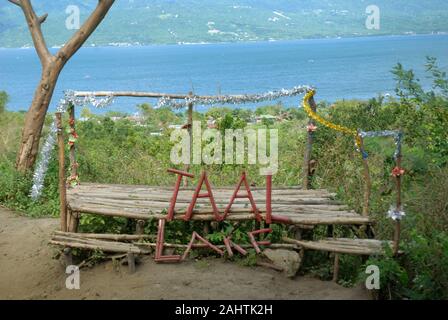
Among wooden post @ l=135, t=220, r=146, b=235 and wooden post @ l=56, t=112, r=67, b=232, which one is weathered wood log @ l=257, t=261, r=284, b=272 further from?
wooden post @ l=56, t=112, r=67, b=232

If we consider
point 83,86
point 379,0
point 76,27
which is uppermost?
point 379,0

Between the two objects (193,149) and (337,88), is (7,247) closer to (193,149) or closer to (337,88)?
(193,149)

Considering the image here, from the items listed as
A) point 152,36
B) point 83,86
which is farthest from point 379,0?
point 83,86

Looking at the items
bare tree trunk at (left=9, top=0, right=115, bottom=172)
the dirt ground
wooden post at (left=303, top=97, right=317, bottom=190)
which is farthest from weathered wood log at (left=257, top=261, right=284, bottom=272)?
bare tree trunk at (left=9, top=0, right=115, bottom=172)

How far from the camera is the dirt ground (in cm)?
615

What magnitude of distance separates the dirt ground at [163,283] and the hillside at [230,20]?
111 metres

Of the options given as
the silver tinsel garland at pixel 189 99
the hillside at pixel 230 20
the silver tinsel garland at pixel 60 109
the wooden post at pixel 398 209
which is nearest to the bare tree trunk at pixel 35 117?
the silver tinsel garland at pixel 60 109

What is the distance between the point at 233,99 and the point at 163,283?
308cm

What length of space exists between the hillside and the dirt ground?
111m

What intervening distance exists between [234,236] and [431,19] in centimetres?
14828

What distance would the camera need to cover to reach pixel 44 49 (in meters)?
10.5

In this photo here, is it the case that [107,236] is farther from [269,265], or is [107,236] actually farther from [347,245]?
[347,245]

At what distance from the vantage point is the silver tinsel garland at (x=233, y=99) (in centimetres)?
842

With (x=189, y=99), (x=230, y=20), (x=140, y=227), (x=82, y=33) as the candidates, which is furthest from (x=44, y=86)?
(x=230, y=20)
